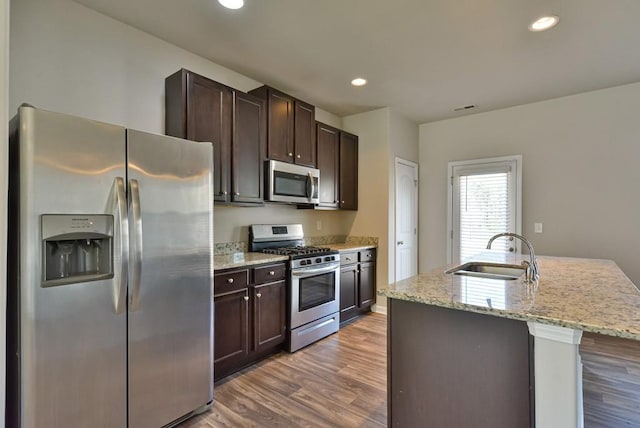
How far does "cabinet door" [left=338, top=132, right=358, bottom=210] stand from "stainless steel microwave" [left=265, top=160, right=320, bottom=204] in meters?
0.60

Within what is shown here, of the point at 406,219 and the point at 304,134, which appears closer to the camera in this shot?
the point at 304,134

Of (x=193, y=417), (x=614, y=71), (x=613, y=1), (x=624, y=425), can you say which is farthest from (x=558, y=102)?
(x=193, y=417)

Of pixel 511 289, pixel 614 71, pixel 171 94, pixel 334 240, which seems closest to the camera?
pixel 511 289

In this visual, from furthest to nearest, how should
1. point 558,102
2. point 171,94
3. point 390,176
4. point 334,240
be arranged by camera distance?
point 334,240, point 390,176, point 558,102, point 171,94

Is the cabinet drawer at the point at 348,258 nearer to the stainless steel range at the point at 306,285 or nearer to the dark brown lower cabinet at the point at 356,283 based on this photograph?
the dark brown lower cabinet at the point at 356,283

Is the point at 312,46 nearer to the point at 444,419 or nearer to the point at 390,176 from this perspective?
the point at 390,176

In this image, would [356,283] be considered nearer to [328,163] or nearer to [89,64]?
[328,163]

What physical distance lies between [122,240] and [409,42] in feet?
8.40

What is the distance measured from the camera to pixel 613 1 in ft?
7.01

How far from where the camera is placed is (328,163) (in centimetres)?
402

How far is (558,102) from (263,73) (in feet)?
11.7

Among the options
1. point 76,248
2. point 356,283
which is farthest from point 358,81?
point 76,248

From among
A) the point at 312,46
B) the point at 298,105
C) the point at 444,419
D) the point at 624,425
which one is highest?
the point at 312,46

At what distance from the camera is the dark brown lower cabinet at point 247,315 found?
2416 millimetres
